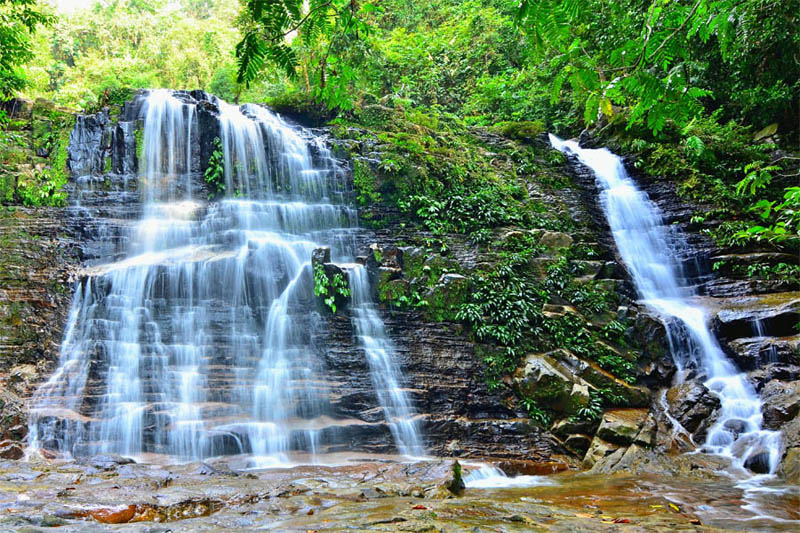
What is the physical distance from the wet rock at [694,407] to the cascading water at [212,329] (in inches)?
189

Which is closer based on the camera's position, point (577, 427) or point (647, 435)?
point (647, 435)

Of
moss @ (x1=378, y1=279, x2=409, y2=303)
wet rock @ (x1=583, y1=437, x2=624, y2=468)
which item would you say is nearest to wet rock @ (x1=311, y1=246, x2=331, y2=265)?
moss @ (x1=378, y1=279, x2=409, y2=303)

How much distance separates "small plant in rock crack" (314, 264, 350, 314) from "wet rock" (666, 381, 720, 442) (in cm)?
672

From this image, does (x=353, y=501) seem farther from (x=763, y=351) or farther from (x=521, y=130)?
(x=521, y=130)

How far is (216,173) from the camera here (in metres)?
12.8

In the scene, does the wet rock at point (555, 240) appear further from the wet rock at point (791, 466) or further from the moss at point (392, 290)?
the wet rock at point (791, 466)

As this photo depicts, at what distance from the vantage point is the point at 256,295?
9992 mm

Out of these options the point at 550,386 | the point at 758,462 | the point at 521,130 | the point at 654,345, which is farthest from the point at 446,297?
the point at 521,130

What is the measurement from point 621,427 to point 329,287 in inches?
241

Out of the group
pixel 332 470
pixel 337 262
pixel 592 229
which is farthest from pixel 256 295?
pixel 592 229

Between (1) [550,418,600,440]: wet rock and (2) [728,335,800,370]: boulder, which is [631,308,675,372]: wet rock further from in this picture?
(1) [550,418,600,440]: wet rock

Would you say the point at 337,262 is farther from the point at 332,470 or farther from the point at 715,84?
the point at 715,84

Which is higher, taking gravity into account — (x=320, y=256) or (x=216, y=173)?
(x=216, y=173)

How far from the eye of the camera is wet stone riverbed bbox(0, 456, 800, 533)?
12.2 feet
